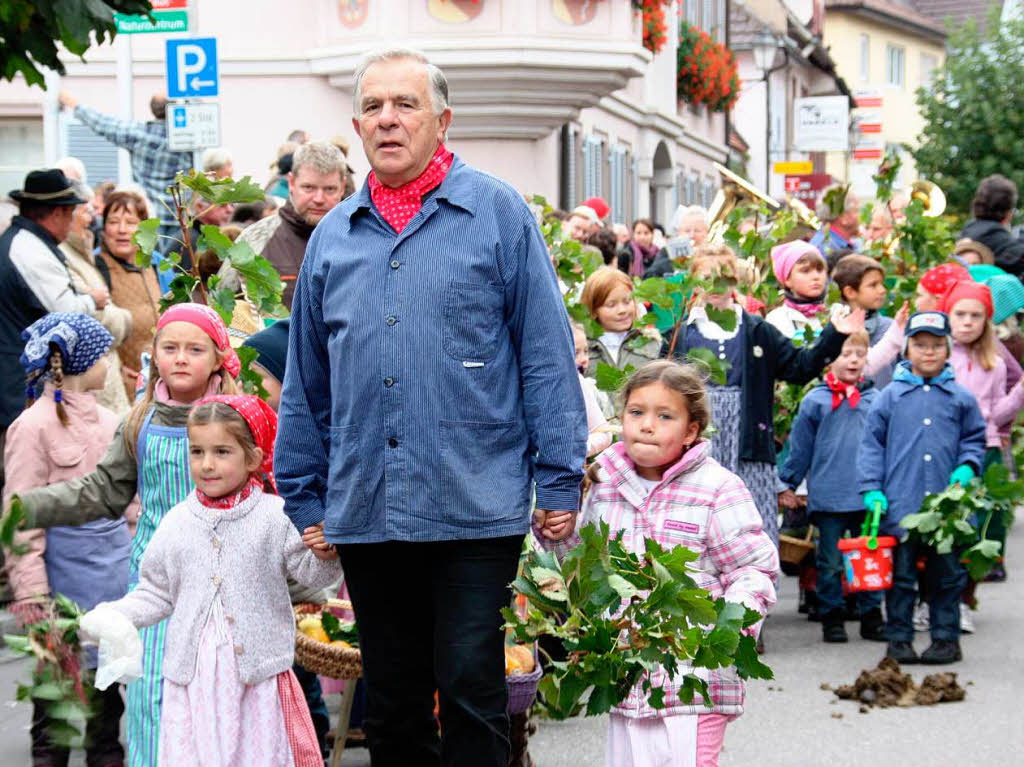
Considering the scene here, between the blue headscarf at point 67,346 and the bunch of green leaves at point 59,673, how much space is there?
178 cm

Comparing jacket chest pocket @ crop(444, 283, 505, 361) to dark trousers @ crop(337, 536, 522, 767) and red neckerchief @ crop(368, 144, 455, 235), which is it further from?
dark trousers @ crop(337, 536, 522, 767)

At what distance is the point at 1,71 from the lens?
5348 millimetres

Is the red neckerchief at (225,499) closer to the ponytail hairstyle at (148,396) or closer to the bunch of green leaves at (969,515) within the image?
the ponytail hairstyle at (148,396)

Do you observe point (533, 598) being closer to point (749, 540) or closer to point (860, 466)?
point (749, 540)

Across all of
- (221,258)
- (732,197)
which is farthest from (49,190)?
Result: (732,197)

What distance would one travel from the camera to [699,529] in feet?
17.3

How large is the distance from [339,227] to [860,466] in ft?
15.7

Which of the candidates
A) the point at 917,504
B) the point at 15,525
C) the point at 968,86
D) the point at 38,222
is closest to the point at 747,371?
the point at 917,504

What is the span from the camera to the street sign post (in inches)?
515

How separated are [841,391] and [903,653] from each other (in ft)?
5.43

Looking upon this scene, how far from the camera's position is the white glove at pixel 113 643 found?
5113 mm

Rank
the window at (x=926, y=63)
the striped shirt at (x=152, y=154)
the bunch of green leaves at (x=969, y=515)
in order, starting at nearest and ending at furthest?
the bunch of green leaves at (x=969, y=515) < the striped shirt at (x=152, y=154) < the window at (x=926, y=63)

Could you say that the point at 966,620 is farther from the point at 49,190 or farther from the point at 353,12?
the point at 353,12

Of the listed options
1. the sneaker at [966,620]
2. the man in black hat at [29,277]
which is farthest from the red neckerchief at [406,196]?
the sneaker at [966,620]
